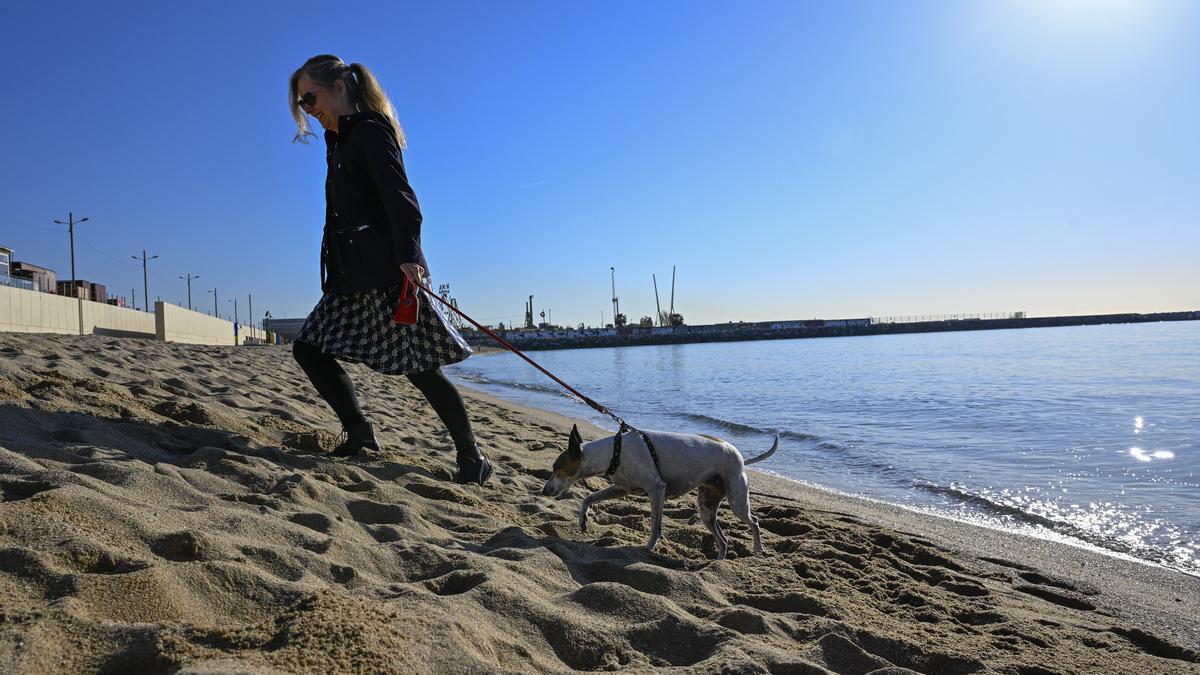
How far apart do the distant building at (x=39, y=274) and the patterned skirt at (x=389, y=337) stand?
33120mm

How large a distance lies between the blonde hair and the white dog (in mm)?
2068

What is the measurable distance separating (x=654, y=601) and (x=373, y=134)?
2.78 metres

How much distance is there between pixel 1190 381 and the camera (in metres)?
16.2

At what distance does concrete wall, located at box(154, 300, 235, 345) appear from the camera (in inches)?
1029

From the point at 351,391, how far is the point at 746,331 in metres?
96.8

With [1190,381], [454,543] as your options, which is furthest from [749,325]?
[454,543]

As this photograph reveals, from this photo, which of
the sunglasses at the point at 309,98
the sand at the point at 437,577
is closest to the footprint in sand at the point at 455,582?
the sand at the point at 437,577

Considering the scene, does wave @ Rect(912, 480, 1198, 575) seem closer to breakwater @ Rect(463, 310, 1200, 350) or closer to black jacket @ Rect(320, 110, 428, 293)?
black jacket @ Rect(320, 110, 428, 293)

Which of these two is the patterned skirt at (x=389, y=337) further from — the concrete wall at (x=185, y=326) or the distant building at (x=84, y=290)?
the distant building at (x=84, y=290)

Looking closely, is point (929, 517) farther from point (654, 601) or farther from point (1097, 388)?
point (1097, 388)

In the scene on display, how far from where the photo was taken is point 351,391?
14.3 ft

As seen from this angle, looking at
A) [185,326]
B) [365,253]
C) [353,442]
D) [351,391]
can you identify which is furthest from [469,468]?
[185,326]

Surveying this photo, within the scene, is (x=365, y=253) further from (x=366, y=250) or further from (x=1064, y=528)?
(x=1064, y=528)

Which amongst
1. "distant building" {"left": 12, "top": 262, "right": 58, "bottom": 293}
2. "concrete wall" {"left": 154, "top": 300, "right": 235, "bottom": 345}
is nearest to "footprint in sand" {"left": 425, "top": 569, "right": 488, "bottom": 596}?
"concrete wall" {"left": 154, "top": 300, "right": 235, "bottom": 345}
